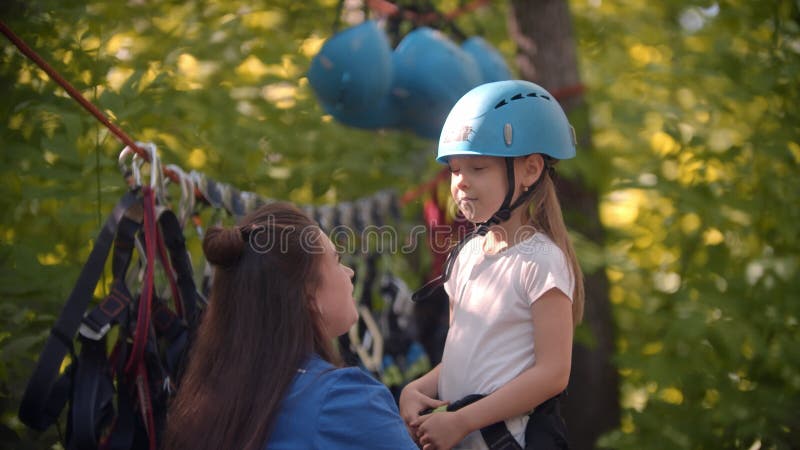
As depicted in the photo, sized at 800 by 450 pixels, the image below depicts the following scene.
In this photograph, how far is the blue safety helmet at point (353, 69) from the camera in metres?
3.42

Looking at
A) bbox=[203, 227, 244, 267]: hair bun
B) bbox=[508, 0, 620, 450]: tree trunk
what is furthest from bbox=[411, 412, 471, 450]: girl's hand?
bbox=[508, 0, 620, 450]: tree trunk

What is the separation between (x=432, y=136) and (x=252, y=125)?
3.49ft

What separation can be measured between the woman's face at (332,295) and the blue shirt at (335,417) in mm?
202

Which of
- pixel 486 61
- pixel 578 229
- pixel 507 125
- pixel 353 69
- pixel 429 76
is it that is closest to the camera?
pixel 507 125

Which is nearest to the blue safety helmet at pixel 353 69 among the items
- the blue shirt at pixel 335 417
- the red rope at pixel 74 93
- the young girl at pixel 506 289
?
the red rope at pixel 74 93

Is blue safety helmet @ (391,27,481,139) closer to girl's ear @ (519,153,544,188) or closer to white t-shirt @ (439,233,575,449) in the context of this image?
girl's ear @ (519,153,544,188)

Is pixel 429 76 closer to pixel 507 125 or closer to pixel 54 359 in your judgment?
pixel 507 125

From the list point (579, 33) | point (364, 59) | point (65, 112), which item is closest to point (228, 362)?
point (65, 112)

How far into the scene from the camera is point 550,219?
2.24 meters

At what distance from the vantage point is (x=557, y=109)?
2.28 m

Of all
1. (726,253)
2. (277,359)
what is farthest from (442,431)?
(726,253)

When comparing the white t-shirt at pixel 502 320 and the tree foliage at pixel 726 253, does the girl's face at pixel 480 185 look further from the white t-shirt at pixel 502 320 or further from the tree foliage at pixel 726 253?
the tree foliage at pixel 726 253

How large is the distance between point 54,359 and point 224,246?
0.61 metres

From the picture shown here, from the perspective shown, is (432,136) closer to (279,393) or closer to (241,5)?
(241,5)
